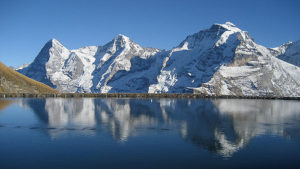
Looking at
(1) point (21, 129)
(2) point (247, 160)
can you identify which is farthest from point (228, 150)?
(1) point (21, 129)

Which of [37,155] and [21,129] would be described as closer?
[37,155]

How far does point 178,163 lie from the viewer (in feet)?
129

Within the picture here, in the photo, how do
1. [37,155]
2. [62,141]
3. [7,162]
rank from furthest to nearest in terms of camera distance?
1. [62,141]
2. [37,155]
3. [7,162]

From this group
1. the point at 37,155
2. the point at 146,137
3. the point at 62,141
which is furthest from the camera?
the point at 146,137

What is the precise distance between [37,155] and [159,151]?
16.8 metres

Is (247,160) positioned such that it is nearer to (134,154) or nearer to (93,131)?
(134,154)

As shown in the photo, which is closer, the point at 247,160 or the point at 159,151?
the point at 247,160

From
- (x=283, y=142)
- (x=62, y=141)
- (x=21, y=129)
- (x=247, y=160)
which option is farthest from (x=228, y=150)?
(x=21, y=129)

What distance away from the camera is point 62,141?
2030 inches

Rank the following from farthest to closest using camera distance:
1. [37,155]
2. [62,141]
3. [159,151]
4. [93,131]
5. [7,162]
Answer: [93,131]
[62,141]
[159,151]
[37,155]
[7,162]

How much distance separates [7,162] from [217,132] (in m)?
39.2

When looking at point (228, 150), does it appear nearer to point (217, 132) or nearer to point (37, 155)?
point (217, 132)

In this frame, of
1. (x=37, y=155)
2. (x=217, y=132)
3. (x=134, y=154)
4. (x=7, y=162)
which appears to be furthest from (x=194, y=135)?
(x=7, y=162)

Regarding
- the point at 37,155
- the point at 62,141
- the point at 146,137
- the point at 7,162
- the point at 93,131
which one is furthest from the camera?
the point at 93,131
